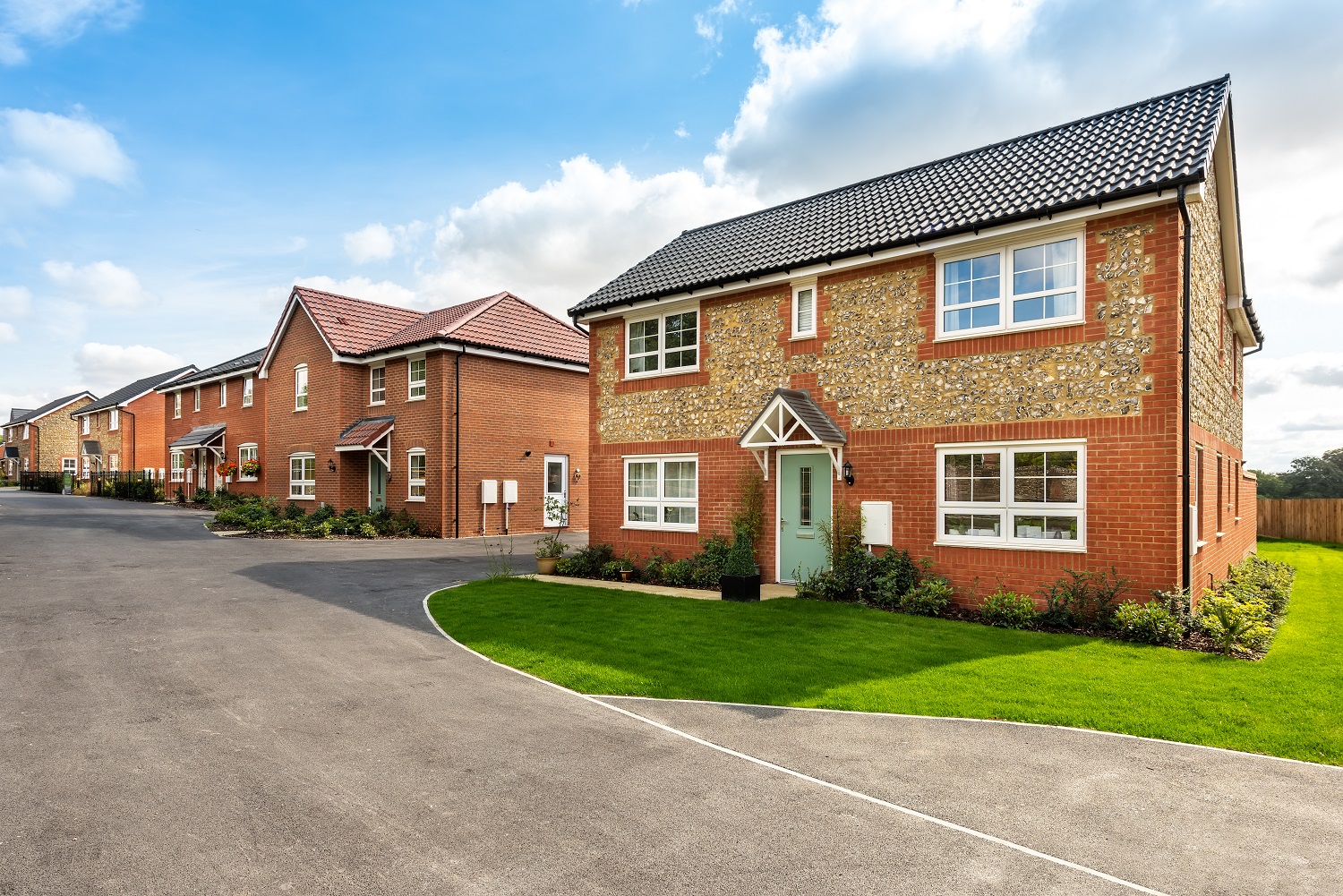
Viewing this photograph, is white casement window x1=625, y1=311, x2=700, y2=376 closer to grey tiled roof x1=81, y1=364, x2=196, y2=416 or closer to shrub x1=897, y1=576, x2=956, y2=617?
shrub x1=897, y1=576, x2=956, y2=617

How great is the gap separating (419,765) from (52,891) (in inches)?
87.2

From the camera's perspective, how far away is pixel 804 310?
567 inches

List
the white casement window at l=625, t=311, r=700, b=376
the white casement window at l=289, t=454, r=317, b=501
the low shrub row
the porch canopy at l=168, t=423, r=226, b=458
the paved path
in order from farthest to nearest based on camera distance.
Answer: the porch canopy at l=168, t=423, r=226, b=458 → the white casement window at l=289, t=454, r=317, b=501 → the low shrub row → the white casement window at l=625, t=311, r=700, b=376 → the paved path

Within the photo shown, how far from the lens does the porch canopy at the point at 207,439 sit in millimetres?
36125

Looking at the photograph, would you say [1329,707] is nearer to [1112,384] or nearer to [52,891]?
[1112,384]

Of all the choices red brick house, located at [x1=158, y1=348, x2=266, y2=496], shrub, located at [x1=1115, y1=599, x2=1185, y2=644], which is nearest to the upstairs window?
red brick house, located at [x1=158, y1=348, x2=266, y2=496]

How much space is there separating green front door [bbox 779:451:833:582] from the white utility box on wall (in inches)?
40.9

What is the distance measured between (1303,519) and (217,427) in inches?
1880

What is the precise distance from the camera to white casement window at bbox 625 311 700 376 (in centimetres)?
1625

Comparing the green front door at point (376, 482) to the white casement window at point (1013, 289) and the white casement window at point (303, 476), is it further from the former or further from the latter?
the white casement window at point (1013, 289)

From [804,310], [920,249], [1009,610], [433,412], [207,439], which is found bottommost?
[1009,610]

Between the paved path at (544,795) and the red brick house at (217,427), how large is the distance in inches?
1114

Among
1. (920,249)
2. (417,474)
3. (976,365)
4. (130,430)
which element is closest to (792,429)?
(976,365)

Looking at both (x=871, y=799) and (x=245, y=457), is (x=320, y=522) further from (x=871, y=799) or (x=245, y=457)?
(x=871, y=799)
